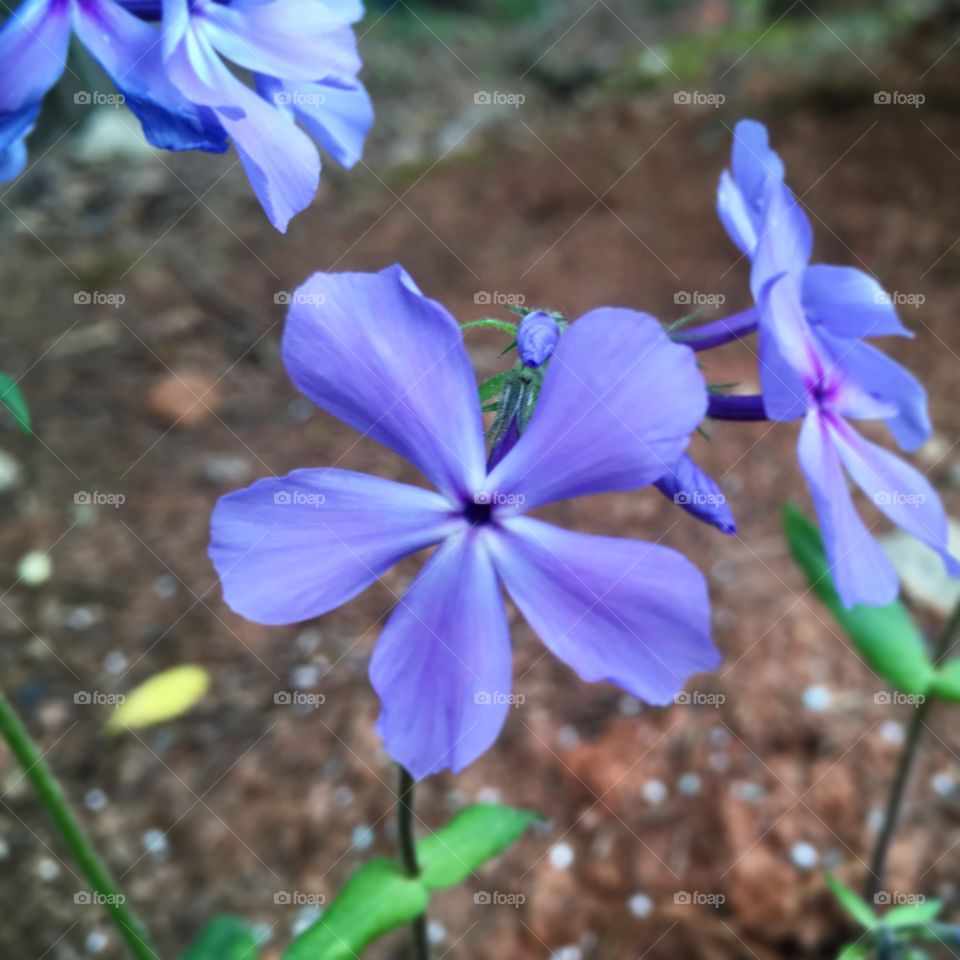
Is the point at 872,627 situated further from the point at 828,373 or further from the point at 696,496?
the point at 696,496

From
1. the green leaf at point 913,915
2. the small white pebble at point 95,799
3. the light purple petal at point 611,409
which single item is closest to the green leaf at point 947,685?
the green leaf at point 913,915

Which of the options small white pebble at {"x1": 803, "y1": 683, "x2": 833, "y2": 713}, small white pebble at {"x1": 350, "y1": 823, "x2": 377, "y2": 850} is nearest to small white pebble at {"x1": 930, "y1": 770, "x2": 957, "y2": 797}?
small white pebble at {"x1": 803, "y1": 683, "x2": 833, "y2": 713}

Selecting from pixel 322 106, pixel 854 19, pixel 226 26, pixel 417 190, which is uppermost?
pixel 226 26

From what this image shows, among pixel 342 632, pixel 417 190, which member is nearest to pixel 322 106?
pixel 342 632

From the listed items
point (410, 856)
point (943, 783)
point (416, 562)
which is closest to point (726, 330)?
point (410, 856)

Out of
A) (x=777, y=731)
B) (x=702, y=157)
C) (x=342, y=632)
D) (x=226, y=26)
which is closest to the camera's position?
(x=226, y=26)

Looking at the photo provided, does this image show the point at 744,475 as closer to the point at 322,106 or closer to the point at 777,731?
the point at 777,731
